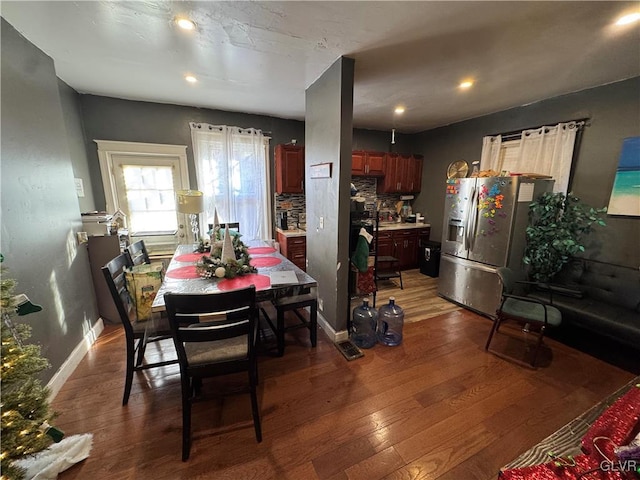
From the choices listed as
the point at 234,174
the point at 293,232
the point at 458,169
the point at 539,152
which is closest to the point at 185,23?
the point at 234,174

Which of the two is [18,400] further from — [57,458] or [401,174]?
[401,174]

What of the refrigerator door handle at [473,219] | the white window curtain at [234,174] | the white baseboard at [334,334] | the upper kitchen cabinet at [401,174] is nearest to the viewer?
the white baseboard at [334,334]

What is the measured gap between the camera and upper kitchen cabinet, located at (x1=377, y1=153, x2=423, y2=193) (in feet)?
15.5

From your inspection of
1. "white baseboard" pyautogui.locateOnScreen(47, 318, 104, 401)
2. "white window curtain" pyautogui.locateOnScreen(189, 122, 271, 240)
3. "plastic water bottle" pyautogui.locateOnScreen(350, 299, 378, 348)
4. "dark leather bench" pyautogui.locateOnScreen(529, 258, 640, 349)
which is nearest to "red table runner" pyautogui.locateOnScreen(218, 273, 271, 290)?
"plastic water bottle" pyautogui.locateOnScreen(350, 299, 378, 348)

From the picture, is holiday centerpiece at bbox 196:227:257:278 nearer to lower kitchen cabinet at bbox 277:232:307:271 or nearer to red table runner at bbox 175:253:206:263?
red table runner at bbox 175:253:206:263

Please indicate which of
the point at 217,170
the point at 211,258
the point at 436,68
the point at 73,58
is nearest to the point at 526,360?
the point at 436,68

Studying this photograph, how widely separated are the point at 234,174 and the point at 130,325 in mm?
2662

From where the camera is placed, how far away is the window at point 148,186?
3.30 meters

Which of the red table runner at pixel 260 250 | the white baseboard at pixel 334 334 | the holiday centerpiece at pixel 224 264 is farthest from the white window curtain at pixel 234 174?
the white baseboard at pixel 334 334

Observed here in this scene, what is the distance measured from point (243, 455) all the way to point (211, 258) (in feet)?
4.52

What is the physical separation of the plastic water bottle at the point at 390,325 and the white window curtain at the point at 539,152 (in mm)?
2514

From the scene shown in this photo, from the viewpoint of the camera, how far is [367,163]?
4520 millimetres

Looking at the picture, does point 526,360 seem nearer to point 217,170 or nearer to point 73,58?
point 217,170

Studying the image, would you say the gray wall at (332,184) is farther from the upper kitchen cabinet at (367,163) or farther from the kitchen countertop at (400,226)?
the kitchen countertop at (400,226)
